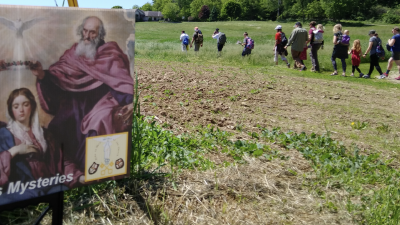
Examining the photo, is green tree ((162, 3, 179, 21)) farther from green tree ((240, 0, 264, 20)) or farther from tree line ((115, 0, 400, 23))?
green tree ((240, 0, 264, 20))

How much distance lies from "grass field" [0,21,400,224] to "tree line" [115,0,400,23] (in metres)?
83.9

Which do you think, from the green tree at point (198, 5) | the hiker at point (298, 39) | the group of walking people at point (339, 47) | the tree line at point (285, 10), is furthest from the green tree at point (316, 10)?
the hiker at point (298, 39)

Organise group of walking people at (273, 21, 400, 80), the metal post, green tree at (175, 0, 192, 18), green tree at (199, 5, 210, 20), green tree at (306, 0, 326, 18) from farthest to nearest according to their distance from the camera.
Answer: green tree at (175, 0, 192, 18) → green tree at (199, 5, 210, 20) → green tree at (306, 0, 326, 18) → group of walking people at (273, 21, 400, 80) → the metal post

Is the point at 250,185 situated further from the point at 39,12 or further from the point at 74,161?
the point at 39,12

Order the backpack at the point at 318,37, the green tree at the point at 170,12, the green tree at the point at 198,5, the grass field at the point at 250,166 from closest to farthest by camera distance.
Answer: the grass field at the point at 250,166 → the backpack at the point at 318,37 → the green tree at the point at 170,12 → the green tree at the point at 198,5

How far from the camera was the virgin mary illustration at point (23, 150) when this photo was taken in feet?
7.36

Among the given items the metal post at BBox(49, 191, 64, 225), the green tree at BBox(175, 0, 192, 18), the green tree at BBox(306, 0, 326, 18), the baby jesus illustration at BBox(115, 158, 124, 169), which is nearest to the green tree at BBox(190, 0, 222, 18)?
the green tree at BBox(175, 0, 192, 18)

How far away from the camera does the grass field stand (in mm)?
3260

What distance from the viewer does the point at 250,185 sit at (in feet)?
12.5

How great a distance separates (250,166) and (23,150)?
2564mm

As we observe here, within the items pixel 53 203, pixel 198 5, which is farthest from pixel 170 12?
pixel 53 203

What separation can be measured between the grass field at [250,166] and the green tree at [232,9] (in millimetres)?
123472

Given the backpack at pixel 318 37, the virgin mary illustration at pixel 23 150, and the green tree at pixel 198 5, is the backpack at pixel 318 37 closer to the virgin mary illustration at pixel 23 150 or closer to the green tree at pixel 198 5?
the virgin mary illustration at pixel 23 150

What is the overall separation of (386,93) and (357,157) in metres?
6.61
